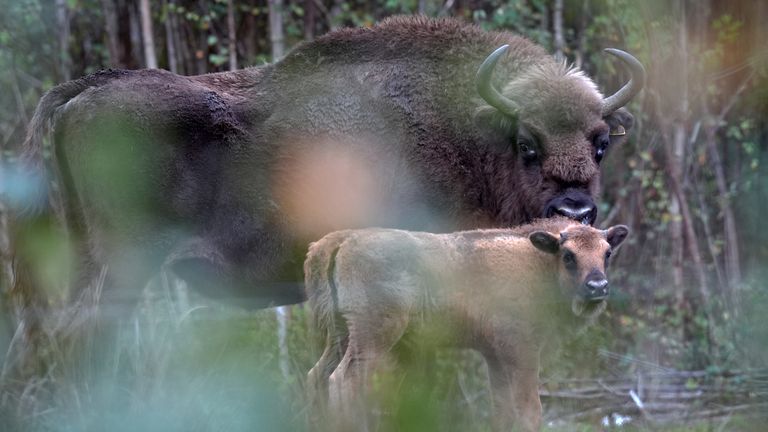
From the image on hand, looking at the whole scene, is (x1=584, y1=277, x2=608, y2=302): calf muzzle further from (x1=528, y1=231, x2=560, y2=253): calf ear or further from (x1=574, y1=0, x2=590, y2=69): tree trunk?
(x1=574, y1=0, x2=590, y2=69): tree trunk

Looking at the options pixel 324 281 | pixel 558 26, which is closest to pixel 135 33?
pixel 558 26

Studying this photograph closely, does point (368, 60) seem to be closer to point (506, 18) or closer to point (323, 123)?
point (323, 123)

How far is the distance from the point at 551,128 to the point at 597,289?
1.93 metres

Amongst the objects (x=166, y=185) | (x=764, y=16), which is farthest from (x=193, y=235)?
(x=764, y=16)

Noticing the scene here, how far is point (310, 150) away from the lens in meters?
6.03

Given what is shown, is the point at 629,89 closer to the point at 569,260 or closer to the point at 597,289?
the point at 569,260

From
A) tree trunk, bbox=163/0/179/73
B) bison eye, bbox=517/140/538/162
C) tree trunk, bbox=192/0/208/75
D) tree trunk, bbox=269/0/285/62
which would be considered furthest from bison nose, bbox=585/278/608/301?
tree trunk, bbox=192/0/208/75

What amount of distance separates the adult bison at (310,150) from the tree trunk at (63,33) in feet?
13.4

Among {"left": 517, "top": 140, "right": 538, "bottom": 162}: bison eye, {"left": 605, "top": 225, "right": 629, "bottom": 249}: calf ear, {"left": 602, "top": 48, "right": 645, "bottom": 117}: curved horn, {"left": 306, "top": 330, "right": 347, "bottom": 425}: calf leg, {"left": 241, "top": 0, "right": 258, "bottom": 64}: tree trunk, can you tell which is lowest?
{"left": 306, "top": 330, "right": 347, "bottom": 425}: calf leg

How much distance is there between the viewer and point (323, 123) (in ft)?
20.0

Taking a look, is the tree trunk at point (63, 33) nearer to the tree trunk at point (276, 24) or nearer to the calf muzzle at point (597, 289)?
the tree trunk at point (276, 24)

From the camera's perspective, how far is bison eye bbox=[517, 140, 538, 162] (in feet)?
19.5

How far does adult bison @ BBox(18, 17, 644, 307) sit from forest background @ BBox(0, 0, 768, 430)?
2.61 m

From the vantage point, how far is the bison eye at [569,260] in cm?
435
